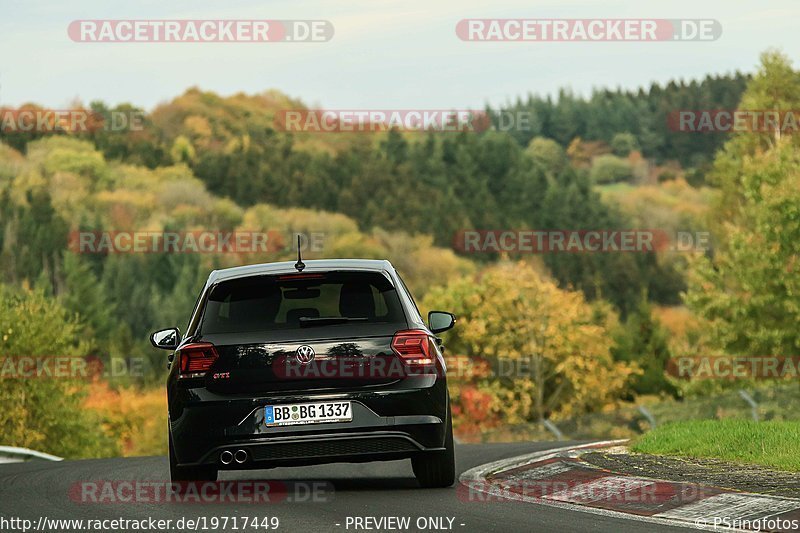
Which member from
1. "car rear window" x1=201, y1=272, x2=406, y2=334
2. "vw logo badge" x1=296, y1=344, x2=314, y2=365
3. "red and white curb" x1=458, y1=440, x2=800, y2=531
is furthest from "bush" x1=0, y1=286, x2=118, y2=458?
"vw logo badge" x1=296, y1=344, x2=314, y2=365

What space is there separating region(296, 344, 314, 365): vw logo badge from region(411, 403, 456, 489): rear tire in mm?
1264

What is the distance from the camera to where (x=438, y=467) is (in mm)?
11031

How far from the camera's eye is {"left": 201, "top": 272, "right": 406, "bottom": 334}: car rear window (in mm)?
10617

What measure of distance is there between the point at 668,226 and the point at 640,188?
11432 millimetres

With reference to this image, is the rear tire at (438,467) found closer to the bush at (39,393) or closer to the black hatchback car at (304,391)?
the black hatchback car at (304,391)

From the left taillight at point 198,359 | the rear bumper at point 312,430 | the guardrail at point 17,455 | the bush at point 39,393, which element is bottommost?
the bush at point 39,393

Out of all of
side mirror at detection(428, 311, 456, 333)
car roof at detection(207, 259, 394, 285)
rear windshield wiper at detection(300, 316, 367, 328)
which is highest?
car roof at detection(207, 259, 394, 285)

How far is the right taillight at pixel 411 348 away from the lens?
10477 mm

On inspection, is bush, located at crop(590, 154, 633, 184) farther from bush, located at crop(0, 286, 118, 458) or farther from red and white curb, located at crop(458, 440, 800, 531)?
red and white curb, located at crop(458, 440, 800, 531)

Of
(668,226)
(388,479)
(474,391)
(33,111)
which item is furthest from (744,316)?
(33,111)

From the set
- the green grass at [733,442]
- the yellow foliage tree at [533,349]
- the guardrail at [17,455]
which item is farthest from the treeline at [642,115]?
the green grass at [733,442]

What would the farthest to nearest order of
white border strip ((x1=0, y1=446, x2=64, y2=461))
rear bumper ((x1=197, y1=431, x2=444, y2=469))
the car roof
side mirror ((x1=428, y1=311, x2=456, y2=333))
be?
white border strip ((x1=0, y1=446, x2=64, y2=461)), side mirror ((x1=428, y1=311, x2=456, y2=333)), the car roof, rear bumper ((x1=197, y1=431, x2=444, y2=469))

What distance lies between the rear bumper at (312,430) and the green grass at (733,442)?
3.10 m

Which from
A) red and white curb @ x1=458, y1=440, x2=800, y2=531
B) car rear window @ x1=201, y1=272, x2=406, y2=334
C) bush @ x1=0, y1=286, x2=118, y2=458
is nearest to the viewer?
red and white curb @ x1=458, y1=440, x2=800, y2=531
